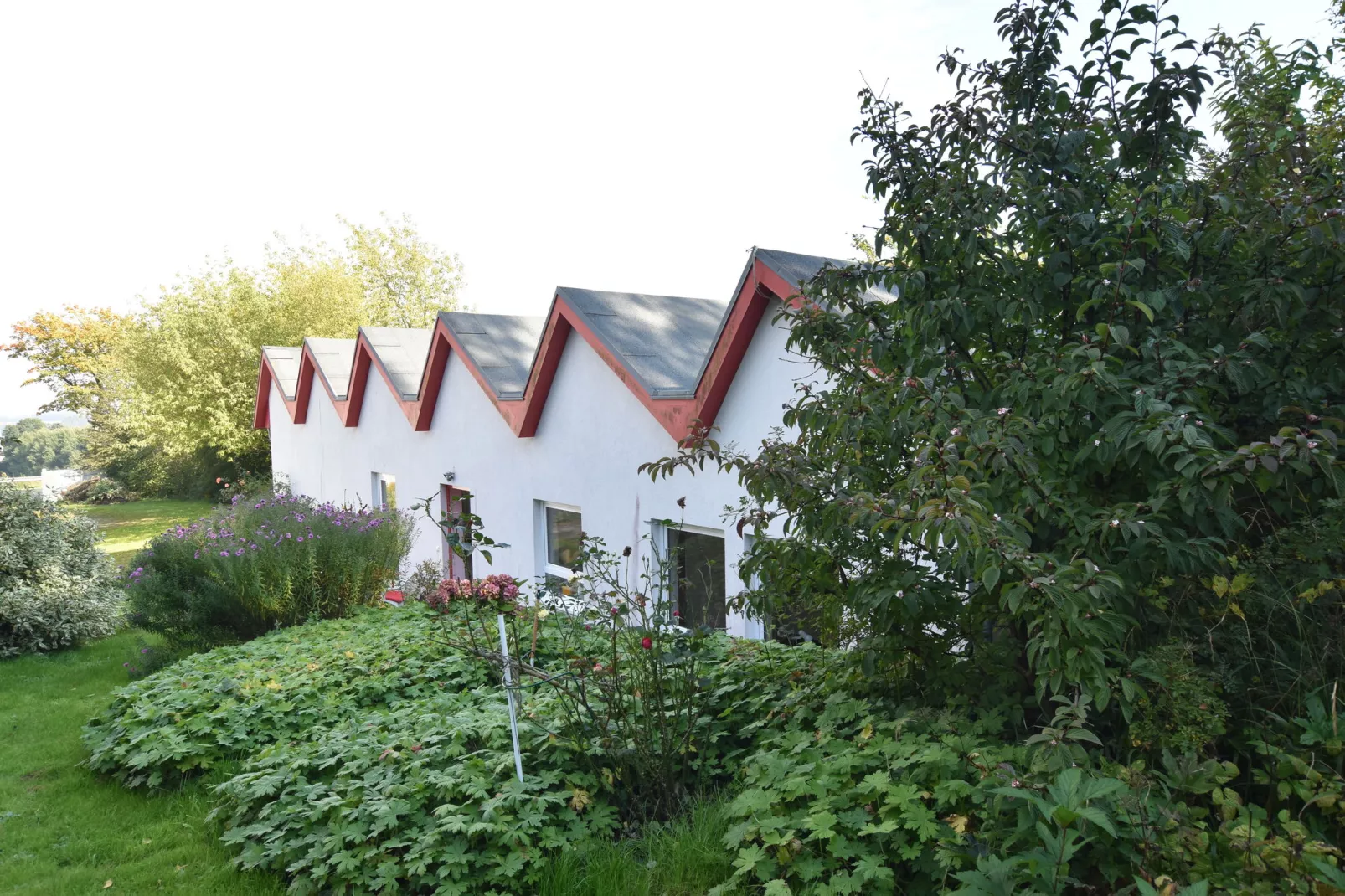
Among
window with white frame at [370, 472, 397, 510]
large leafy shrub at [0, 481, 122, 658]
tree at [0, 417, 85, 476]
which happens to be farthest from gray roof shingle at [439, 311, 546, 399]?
tree at [0, 417, 85, 476]

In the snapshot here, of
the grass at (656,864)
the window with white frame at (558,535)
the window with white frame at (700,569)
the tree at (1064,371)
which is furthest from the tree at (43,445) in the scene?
the tree at (1064,371)

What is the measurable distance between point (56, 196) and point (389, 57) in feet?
60.1

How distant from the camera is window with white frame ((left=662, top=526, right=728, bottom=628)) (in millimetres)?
8453

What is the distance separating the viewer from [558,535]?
11.2 metres

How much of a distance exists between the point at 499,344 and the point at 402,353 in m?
3.68

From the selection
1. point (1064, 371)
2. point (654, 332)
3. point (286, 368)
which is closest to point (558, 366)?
point (654, 332)

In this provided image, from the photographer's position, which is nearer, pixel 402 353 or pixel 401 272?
pixel 402 353

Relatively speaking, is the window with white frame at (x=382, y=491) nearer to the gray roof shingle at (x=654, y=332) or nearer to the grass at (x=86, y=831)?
the gray roof shingle at (x=654, y=332)

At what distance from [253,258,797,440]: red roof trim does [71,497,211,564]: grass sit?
1084 cm

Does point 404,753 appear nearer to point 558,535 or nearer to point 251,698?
point 251,698

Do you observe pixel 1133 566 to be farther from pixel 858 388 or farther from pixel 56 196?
pixel 56 196

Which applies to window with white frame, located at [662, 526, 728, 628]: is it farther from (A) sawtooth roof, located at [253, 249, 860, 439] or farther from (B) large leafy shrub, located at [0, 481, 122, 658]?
(B) large leafy shrub, located at [0, 481, 122, 658]

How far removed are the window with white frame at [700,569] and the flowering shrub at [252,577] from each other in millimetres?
→ 4136

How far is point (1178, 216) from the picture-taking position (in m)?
3.08
